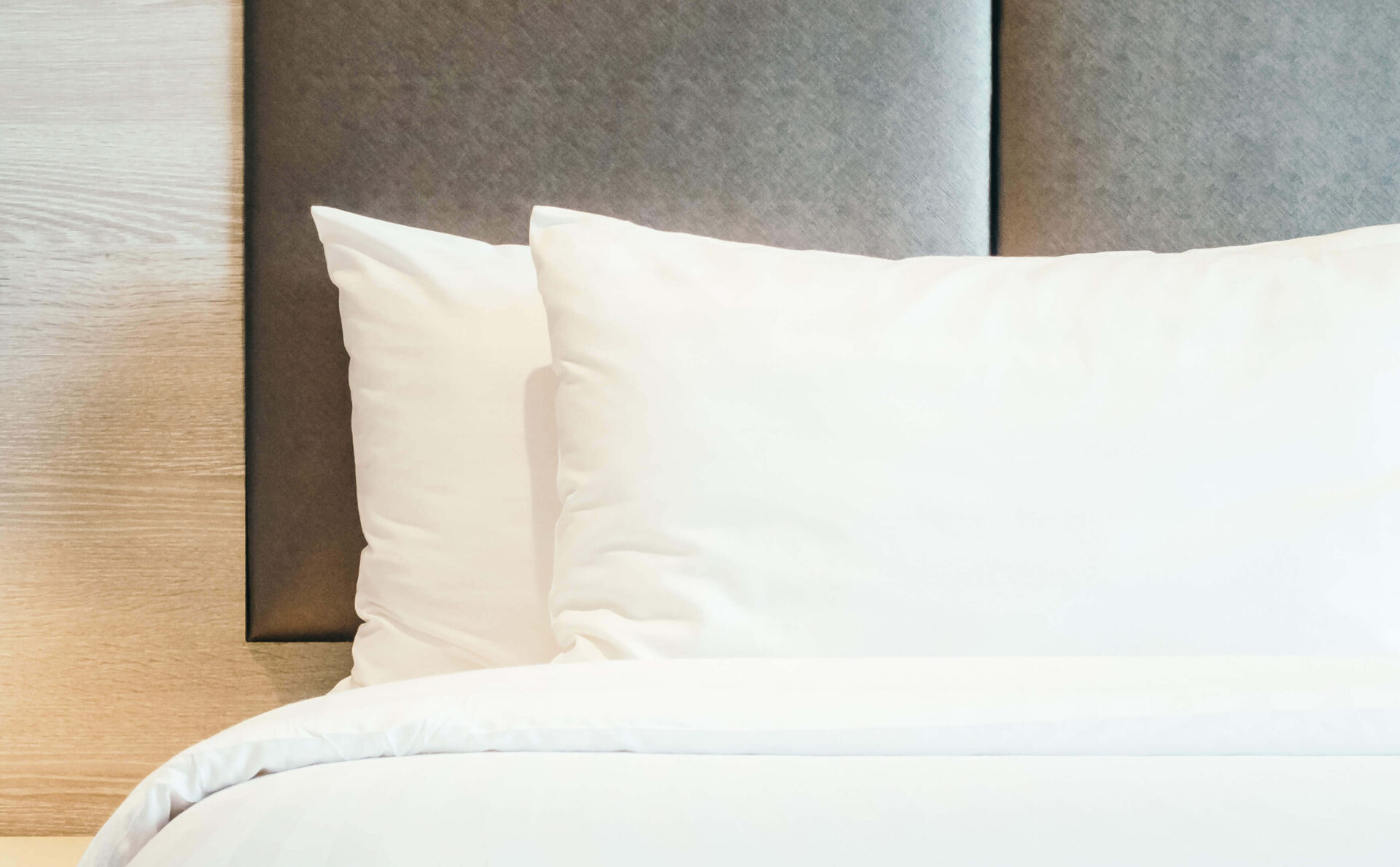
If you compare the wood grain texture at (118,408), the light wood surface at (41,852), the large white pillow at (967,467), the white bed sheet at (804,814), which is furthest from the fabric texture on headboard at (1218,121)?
the light wood surface at (41,852)

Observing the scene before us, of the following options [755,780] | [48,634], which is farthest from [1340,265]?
[48,634]

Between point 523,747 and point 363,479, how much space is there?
560 mm

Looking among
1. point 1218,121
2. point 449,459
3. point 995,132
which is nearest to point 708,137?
point 995,132

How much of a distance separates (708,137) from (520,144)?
226mm

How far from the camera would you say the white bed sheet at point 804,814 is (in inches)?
15.3

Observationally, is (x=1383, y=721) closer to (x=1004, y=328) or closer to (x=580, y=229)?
(x=1004, y=328)

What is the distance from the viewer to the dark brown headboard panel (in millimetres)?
1142

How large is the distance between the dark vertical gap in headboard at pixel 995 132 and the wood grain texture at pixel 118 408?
954mm

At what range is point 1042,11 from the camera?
1.18 metres

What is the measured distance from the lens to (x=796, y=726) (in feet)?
1.67

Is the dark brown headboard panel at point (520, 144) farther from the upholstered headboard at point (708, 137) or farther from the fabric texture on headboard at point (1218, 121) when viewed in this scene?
the fabric texture on headboard at point (1218, 121)

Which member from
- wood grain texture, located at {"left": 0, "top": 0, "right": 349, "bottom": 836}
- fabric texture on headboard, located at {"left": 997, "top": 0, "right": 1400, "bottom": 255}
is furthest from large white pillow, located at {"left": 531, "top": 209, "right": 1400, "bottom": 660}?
wood grain texture, located at {"left": 0, "top": 0, "right": 349, "bottom": 836}

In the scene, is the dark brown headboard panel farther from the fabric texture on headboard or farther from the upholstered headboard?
the fabric texture on headboard

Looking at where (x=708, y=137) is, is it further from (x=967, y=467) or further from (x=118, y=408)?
(x=118, y=408)
